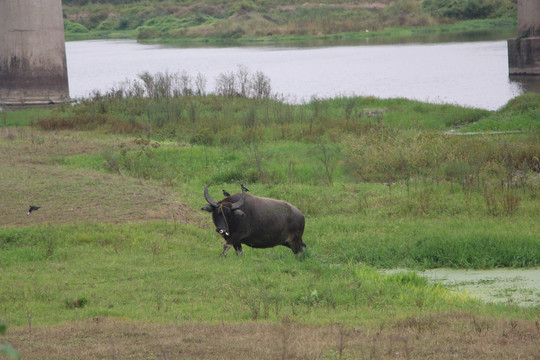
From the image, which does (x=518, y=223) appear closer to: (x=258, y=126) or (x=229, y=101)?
(x=258, y=126)

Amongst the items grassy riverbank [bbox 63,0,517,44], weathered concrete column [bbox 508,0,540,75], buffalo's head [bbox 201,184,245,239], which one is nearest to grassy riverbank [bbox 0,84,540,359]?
buffalo's head [bbox 201,184,245,239]

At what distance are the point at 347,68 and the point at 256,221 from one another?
3378 centimetres

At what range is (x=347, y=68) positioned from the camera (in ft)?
140

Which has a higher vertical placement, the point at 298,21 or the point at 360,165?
the point at 298,21

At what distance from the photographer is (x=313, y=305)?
7832 millimetres

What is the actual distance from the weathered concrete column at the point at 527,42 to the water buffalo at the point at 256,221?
88.1 feet

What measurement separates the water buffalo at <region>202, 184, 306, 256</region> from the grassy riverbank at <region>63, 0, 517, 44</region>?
56431mm

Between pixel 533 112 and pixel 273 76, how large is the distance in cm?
2137

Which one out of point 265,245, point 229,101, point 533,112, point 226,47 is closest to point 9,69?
point 229,101

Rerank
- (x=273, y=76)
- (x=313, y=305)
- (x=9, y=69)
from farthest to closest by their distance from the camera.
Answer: (x=273, y=76), (x=9, y=69), (x=313, y=305)

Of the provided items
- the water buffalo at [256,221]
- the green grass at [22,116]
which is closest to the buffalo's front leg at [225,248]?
the water buffalo at [256,221]

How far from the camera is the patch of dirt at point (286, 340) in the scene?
564 cm

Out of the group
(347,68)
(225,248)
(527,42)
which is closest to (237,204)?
(225,248)

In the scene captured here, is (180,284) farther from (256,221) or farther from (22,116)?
(22,116)
